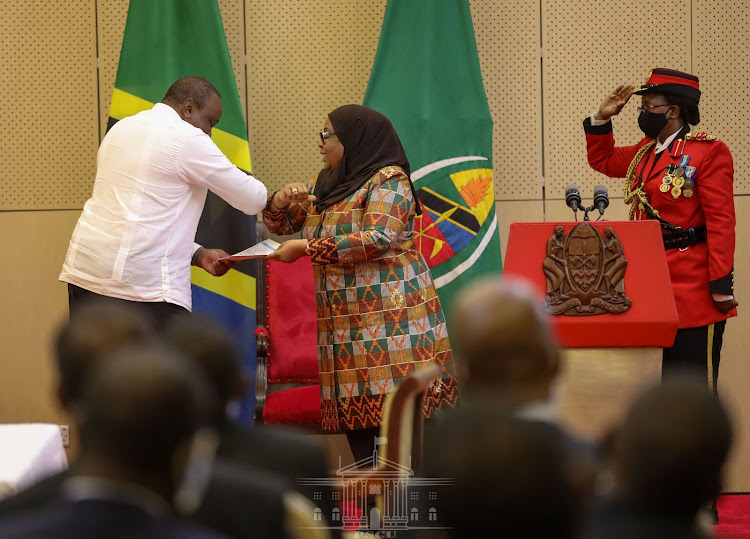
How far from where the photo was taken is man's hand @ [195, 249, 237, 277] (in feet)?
11.9

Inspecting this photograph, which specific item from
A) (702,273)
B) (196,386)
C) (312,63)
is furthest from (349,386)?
(196,386)

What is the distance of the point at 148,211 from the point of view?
133 inches

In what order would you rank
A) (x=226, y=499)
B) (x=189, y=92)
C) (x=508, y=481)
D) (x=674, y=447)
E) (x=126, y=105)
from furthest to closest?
(x=126, y=105) < (x=189, y=92) < (x=226, y=499) < (x=674, y=447) < (x=508, y=481)

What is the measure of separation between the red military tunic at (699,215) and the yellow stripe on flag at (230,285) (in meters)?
1.75

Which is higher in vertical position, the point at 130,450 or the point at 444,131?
the point at 444,131

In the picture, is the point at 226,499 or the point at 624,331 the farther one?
the point at 624,331

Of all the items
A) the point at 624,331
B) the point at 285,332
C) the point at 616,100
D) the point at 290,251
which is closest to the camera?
the point at 624,331

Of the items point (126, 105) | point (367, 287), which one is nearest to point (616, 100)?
point (367, 287)

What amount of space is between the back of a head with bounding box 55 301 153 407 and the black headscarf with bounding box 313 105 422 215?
2.04 m

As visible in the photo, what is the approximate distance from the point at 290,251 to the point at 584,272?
1.01 m

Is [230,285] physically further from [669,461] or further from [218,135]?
[669,461]

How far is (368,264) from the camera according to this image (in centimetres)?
330

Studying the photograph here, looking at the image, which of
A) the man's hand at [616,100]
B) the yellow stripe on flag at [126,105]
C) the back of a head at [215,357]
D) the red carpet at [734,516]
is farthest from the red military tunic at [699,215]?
the back of a head at [215,357]

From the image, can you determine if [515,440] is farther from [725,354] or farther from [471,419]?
[725,354]
